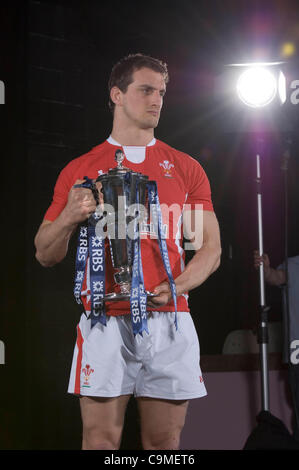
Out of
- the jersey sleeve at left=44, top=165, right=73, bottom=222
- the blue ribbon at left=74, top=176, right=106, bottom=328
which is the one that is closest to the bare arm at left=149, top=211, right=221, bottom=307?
the blue ribbon at left=74, top=176, right=106, bottom=328

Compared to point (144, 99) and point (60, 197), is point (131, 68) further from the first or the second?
point (60, 197)

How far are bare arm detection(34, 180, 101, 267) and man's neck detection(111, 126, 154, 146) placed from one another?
28 centimetres

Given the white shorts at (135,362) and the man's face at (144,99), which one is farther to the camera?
the man's face at (144,99)

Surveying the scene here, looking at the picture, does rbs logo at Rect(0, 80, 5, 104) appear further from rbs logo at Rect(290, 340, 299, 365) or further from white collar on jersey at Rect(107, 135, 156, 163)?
rbs logo at Rect(290, 340, 299, 365)

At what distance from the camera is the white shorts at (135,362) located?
1.50 m

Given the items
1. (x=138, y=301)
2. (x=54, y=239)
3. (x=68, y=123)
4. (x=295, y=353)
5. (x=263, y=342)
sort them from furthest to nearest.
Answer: (x=295, y=353)
(x=263, y=342)
(x=68, y=123)
(x=54, y=239)
(x=138, y=301)

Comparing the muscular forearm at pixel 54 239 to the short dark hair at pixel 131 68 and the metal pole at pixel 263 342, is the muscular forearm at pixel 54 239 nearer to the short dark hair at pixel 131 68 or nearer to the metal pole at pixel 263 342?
the short dark hair at pixel 131 68

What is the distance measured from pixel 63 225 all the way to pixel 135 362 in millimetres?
385

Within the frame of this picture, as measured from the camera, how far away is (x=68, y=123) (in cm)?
227

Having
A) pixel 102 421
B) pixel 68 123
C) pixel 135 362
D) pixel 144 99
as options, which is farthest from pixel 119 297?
pixel 68 123

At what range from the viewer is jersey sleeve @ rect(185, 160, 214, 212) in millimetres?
1703

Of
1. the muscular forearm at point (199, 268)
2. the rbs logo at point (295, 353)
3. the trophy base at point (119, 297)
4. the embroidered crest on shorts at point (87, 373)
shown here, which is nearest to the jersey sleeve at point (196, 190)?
the muscular forearm at point (199, 268)

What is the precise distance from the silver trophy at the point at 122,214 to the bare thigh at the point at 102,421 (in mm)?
264

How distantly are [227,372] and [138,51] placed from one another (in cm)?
134
